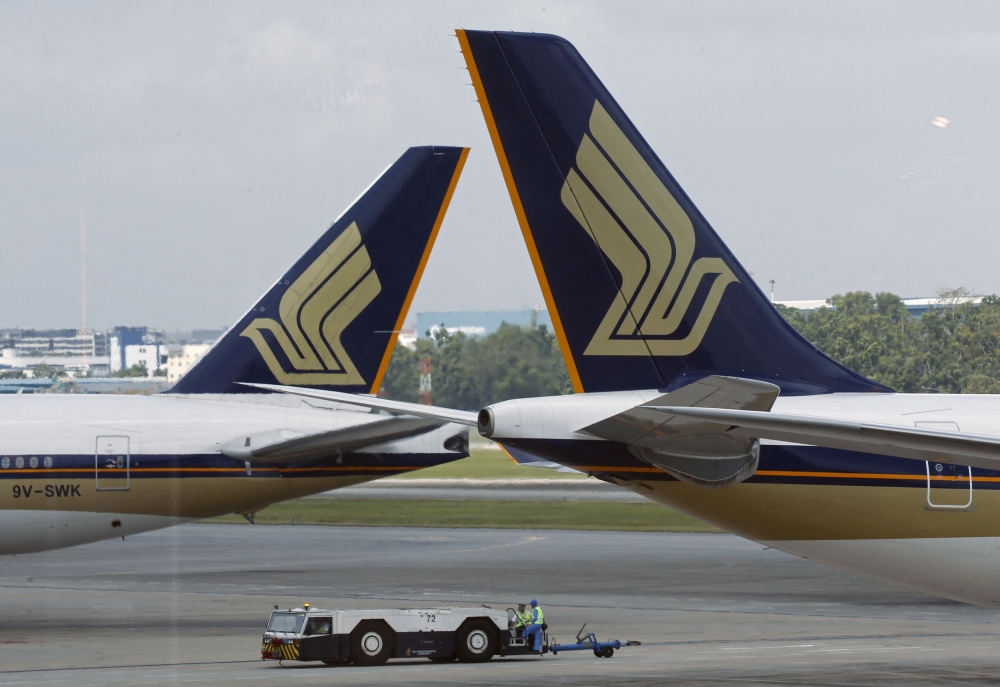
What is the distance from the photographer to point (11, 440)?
3353 centimetres

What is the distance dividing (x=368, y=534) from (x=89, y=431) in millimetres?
28327

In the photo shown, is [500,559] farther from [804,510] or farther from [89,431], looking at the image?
[804,510]

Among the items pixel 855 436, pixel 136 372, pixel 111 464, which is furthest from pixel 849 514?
pixel 136 372

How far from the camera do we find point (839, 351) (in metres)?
60.9

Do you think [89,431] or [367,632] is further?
[89,431]

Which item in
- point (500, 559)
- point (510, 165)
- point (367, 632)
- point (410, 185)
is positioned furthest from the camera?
point (500, 559)

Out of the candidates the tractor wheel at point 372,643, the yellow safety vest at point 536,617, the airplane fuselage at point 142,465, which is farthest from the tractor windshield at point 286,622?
the airplane fuselage at point 142,465

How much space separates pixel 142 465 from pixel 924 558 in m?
22.0

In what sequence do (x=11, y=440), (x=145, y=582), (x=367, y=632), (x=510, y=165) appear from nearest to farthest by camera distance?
(x=510, y=165) → (x=367, y=632) → (x=11, y=440) → (x=145, y=582)

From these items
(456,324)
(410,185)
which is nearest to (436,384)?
(456,324)

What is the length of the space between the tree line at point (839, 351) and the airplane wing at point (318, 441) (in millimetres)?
22902

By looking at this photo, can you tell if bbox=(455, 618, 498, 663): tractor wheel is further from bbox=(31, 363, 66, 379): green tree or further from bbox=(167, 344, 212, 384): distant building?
bbox=(31, 363, 66, 379): green tree

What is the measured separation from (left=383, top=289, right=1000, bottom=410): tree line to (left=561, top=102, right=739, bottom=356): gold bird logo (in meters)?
37.1

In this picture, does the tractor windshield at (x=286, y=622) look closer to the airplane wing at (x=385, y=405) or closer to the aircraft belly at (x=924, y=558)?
the airplane wing at (x=385, y=405)
